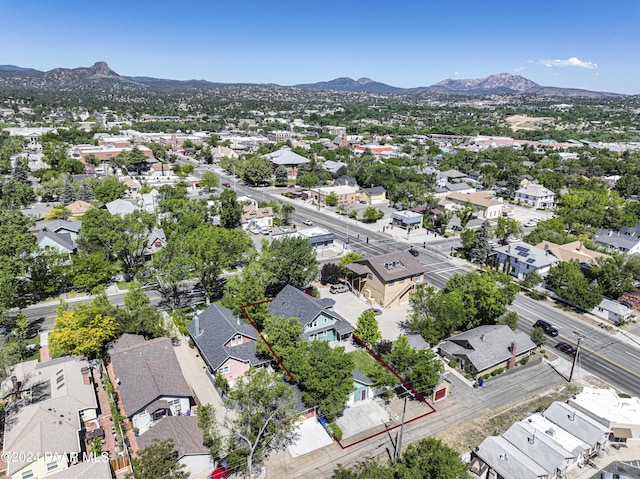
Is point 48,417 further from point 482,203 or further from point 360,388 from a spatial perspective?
point 482,203

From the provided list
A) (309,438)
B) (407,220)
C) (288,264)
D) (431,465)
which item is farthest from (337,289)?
(431,465)

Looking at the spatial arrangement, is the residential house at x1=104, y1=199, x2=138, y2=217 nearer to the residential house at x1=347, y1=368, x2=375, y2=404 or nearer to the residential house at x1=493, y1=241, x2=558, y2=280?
the residential house at x1=347, y1=368, x2=375, y2=404

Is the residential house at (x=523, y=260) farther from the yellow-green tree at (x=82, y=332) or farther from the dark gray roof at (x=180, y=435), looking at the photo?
the yellow-green tree at (x=82, y=332)

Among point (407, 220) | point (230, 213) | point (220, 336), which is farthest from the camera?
point (407, 220)

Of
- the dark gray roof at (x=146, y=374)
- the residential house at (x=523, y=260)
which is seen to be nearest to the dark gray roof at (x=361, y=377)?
the dark gray roof at (x=146, y=374)

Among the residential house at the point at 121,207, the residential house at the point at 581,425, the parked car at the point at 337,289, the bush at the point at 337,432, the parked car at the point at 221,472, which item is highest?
the residential house at the point at 121,207

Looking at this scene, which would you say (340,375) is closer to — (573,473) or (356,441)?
(356,441)

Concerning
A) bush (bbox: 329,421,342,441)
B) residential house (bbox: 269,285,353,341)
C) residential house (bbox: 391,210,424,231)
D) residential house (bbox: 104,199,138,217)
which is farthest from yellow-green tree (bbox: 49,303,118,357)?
residential house (bbox: 391,210,424,231)
